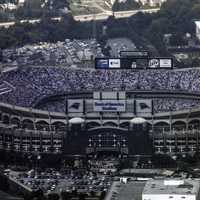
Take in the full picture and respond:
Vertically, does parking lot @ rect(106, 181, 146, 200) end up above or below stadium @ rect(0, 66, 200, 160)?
above

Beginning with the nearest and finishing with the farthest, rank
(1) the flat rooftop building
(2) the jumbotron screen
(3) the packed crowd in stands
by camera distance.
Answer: (1) the flat rooftop building → (3) the packed crowd in stands → (2) the jumbotron screen

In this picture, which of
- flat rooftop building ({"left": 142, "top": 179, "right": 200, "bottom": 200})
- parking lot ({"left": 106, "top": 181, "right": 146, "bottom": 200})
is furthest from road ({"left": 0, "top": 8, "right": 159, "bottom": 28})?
flat rooftop building ({"left": 142, "top": 179, "right": 200, "bottom": 200})

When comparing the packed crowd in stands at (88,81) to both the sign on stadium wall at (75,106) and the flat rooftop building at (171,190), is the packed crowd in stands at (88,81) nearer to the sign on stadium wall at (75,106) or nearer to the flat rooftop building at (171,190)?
the sign on stadium wall at (75,106)

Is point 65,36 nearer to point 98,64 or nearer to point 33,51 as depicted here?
point 33,51

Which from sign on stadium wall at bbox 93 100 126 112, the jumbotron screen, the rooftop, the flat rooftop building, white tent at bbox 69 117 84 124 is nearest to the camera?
the flat rooftop building

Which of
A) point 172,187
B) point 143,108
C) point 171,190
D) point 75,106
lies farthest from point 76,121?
point 171,190

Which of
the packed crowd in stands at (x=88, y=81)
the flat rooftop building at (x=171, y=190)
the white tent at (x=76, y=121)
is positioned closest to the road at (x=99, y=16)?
the packed crowd in stands at (x=88, y=81)

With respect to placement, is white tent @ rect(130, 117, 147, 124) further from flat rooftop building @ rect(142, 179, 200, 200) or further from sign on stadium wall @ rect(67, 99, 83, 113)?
flat rooftop building @ rect(142, 179, 200, 200)
